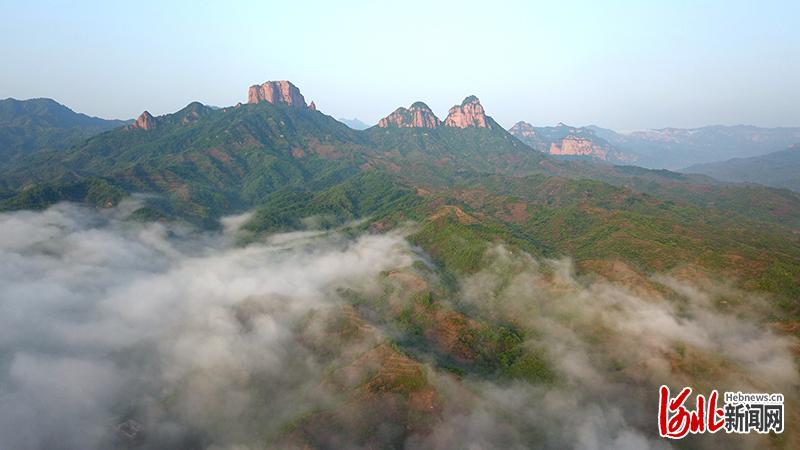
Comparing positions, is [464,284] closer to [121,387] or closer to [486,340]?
[486,340]

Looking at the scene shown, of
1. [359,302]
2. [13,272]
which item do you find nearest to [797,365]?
[359,302]

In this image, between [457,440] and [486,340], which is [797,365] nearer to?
[486,340]

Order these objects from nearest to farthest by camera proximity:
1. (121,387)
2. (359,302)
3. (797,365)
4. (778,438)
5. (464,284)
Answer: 1. (778,438)
2. (797,365)
3. (121,387)
4. (359,302)
5. (464,284)

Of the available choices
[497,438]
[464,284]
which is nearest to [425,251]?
[464,284]

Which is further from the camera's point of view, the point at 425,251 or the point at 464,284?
the point at 425,251

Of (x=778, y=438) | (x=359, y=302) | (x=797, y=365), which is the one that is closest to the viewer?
(x=778, y=438)

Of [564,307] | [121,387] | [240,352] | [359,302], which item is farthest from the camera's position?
[359,302]

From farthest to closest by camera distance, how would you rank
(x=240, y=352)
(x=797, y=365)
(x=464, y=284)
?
(x=464, y=284)
(x=240, y=352)
(x=797, y=365)

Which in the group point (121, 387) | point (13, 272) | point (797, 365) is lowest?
point (121, 387)

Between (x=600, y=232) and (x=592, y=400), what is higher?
(x=600, y=232)
